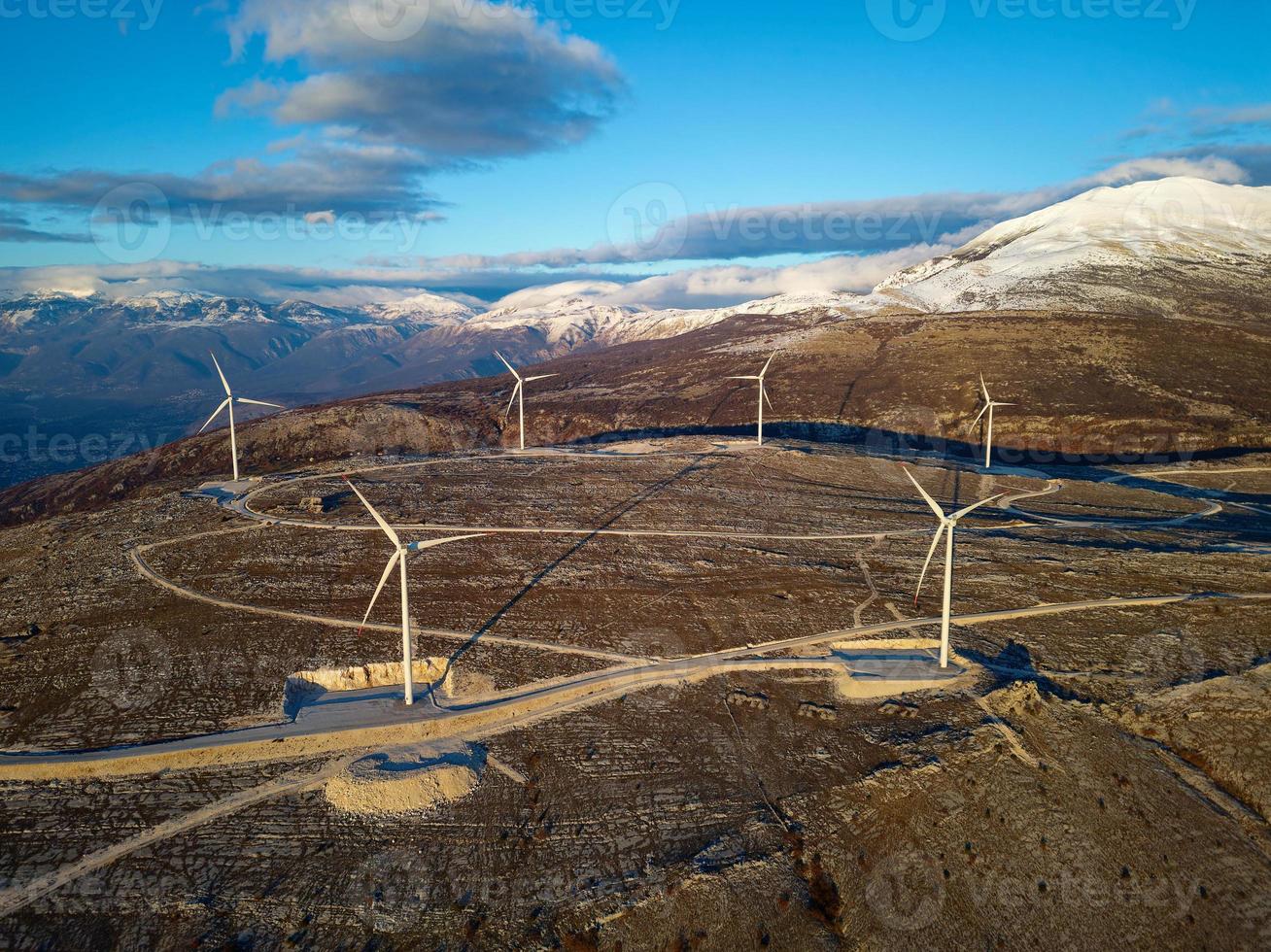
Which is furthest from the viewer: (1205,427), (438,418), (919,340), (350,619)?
(919,340)

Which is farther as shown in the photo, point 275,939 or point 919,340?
point 919,340

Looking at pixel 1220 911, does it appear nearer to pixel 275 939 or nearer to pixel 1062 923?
pixel 1062 923

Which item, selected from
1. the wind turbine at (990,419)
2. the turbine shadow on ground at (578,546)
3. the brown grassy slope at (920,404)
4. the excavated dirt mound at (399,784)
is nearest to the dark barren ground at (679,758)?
the turbine shadow on ground at (578,546)

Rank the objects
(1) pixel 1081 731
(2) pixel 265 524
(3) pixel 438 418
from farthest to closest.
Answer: (3) pixel 438 418
(2) pixel 265 524
(1) pixel 1081 731

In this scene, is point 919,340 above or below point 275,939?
above

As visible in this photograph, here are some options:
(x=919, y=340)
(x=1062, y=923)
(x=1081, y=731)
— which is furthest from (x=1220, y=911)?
(x=919, y=340)

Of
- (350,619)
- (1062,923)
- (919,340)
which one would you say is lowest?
(1062,923)

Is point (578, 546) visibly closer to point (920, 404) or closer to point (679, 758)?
point (679, 758)

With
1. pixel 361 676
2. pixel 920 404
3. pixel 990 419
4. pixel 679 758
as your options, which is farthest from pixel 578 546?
pixel 920 404
